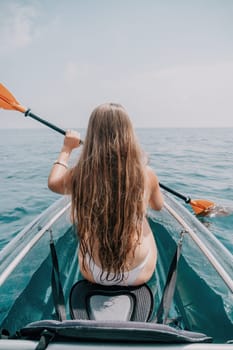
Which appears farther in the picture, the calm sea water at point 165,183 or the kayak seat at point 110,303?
the calm sea water at point 165,183

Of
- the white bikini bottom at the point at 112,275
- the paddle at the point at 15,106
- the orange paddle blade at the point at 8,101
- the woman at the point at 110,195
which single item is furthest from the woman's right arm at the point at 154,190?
the orange paddle blade at the point at 8,101

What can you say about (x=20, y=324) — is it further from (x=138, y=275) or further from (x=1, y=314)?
(x=138, y=275)

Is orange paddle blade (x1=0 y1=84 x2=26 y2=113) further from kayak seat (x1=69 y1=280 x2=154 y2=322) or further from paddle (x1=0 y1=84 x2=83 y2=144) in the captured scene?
kayak seat (x1=69 y1=280 x2=154 y2=322)

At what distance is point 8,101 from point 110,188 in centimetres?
205

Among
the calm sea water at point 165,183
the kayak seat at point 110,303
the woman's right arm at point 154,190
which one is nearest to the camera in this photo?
the kayak seat at point 110,303

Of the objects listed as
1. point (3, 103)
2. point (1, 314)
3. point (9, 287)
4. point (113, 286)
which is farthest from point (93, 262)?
point (3, 103)

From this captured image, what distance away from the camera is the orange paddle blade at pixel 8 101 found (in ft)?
9.34

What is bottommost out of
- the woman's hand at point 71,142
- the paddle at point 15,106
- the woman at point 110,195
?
the woman at point 110,195

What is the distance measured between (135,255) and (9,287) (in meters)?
0.86

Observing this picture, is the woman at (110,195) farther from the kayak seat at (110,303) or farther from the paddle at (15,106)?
the paddle at (15,106)

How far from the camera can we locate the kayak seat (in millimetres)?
1403

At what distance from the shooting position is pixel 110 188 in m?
1.41

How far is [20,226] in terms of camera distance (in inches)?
171

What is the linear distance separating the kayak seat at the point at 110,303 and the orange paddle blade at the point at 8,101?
6.68 feet
